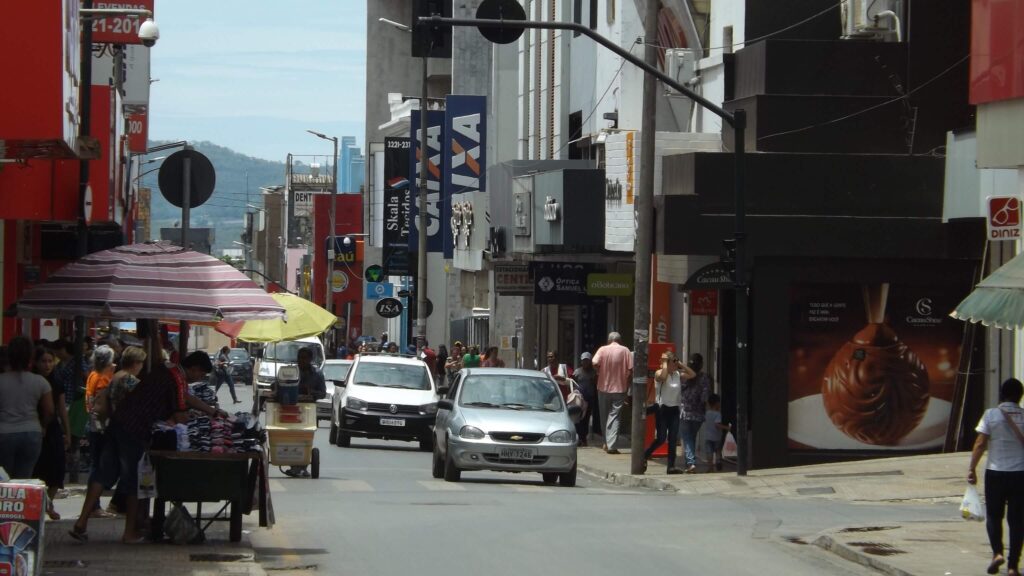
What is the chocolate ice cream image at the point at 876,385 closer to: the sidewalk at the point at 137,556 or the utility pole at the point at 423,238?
the sidewalk at the point at 137,556

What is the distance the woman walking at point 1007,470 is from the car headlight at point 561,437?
941 cm

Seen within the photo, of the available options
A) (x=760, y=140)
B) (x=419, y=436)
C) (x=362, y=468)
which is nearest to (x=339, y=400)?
(x=419, y=436)

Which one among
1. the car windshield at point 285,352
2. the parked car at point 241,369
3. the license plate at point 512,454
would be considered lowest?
the parked car at point 241,369

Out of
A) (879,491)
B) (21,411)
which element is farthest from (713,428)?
(21,411)

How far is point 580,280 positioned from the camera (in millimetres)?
34969

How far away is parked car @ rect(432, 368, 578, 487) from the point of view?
71.1ft

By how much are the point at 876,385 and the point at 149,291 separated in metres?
15.0

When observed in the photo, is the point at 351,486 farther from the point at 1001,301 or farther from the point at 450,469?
the point at 1001,301

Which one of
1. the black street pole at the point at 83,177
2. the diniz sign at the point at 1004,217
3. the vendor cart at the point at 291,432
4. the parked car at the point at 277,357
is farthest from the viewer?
the parked car at the point at 277,357

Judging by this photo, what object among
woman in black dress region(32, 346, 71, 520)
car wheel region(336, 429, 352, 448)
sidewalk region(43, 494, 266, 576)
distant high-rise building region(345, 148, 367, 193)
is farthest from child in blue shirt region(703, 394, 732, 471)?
distant high-rise building region(345, 148, 367, 193)

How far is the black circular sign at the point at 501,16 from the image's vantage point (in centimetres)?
2049

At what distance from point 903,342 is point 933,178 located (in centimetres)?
258

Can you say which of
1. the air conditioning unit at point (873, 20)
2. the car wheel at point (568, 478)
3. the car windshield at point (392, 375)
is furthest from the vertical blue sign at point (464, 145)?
the car wheel at point (568, 478)

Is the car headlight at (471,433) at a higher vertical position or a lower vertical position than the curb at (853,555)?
higher
